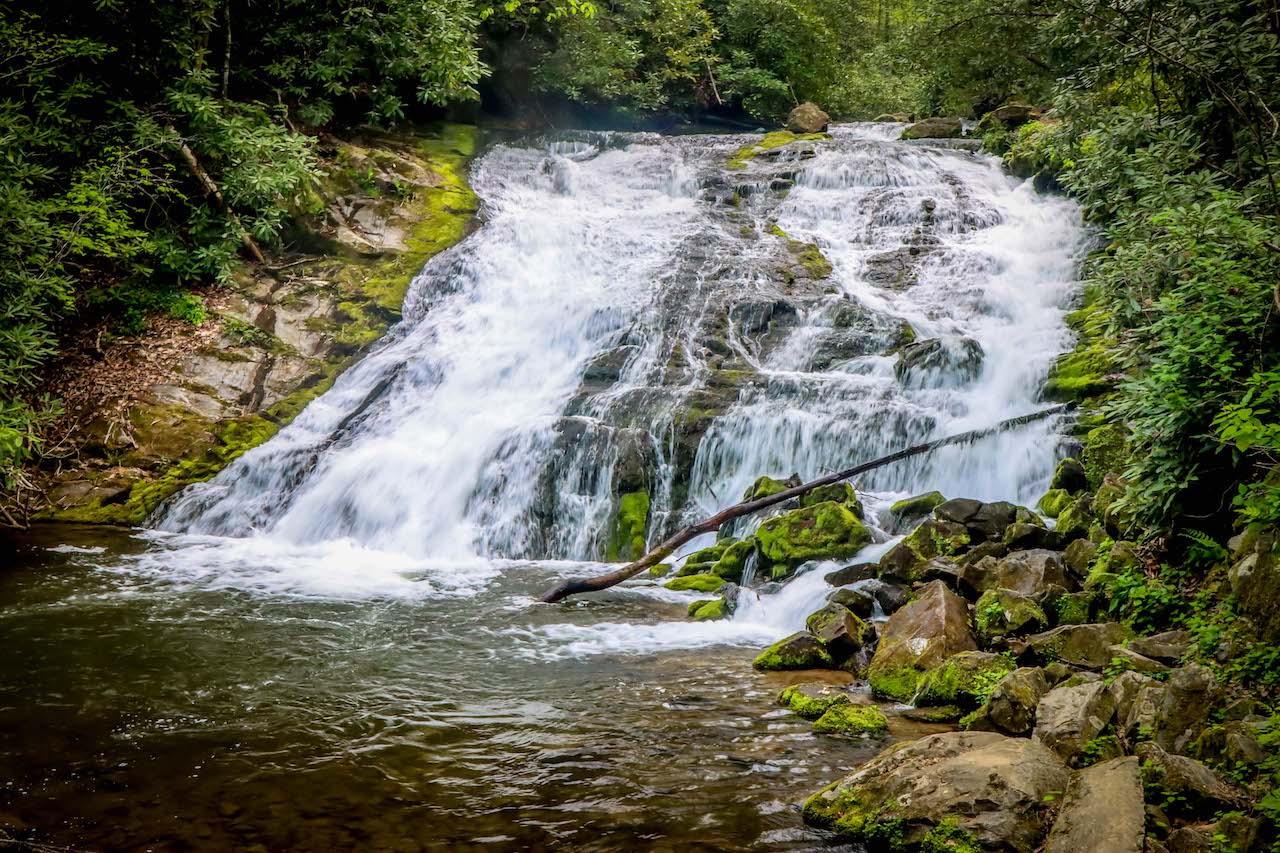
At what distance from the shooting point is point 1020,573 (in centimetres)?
620

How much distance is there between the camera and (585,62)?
22375 mm

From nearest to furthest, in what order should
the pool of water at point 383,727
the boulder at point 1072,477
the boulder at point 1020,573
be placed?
the pool of water at point 383,727
the boulder at point 1020,573
the boulder at point 1072,477

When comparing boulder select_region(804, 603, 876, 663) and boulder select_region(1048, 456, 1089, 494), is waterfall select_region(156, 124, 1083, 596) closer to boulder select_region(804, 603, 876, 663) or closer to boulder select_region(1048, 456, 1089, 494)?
boulder select_region(1048, 456, 1089, 494)

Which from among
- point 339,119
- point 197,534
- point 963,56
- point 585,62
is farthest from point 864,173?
point 197,534

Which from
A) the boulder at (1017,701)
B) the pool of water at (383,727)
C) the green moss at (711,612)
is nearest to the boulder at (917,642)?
the pool of water at (383,727)

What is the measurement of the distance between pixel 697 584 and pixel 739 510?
94 centimetres

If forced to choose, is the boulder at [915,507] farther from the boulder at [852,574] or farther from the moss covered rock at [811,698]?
the moss covered rock at [811,698]

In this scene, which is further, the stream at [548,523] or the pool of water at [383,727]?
the stream at [548,523]

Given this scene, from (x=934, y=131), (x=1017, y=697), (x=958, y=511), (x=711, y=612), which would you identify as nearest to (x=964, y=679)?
(x=1017, y=697)

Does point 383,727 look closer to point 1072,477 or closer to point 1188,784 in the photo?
point 1188,784

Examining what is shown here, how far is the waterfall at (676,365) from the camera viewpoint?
414 inches

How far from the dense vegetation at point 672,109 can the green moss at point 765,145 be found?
3.01 meters

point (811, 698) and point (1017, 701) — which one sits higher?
point (1017, 701)

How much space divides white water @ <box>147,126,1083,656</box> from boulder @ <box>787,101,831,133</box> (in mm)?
6843
